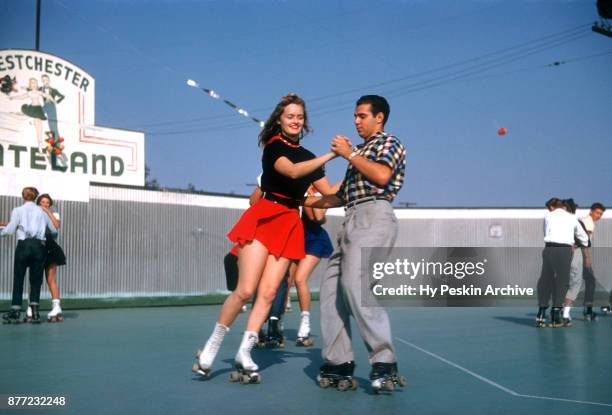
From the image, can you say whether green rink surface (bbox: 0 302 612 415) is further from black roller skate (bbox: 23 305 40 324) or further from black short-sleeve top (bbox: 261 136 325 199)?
black short-sleeve top (bbox: 261 136 325 199)

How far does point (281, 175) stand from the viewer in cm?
521

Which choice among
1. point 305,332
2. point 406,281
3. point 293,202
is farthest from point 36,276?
point 406,281

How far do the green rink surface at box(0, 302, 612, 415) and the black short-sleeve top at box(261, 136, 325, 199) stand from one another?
137cm

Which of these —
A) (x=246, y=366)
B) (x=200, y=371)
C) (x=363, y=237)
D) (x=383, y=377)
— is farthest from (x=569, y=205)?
(x=200, y=371)

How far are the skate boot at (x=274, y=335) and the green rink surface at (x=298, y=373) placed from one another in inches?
5.8

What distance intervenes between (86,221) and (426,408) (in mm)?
15265

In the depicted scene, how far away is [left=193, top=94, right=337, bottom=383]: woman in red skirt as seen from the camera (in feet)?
16.9

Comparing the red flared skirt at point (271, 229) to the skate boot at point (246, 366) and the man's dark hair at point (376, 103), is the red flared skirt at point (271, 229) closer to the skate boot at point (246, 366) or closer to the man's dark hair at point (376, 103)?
the skate boot at point (246, 366)

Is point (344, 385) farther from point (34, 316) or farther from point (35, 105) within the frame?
point (35, 105)

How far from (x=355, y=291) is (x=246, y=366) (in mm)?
982

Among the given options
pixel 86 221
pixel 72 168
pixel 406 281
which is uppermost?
pixel 72 168

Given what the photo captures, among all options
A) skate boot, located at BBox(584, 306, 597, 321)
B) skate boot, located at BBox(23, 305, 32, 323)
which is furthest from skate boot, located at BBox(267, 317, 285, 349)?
skate boot, located at BBox(584, 306, 597, 321)

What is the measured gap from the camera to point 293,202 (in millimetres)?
5344

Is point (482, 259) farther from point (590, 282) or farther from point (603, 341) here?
point (603, 341)
